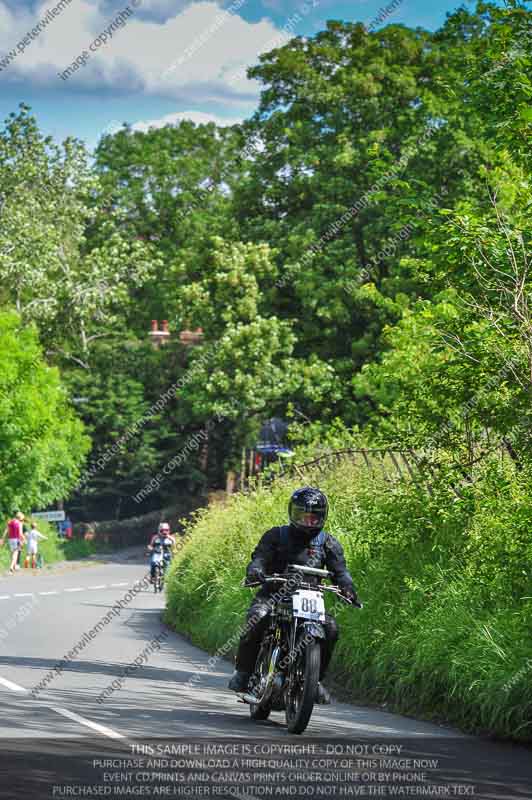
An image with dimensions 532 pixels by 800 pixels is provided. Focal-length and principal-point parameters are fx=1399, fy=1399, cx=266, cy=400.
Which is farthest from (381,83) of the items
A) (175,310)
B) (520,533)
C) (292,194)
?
(520,533)

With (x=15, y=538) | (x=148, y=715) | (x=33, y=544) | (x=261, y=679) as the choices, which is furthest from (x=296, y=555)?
(x=33, y=544)

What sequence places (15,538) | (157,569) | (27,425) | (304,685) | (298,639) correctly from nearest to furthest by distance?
1. (304,685)
2. (298,639)
3. (157,569)
4. (15,538)
5. (27,425)

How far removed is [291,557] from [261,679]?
987 millimetres

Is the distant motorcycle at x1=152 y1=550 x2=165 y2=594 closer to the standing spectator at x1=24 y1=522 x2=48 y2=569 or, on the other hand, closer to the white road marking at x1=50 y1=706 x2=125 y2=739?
A: the standing spectator at x1=24 y1=522 x2=48 y2=569

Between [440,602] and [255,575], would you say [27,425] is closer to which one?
[440,602]

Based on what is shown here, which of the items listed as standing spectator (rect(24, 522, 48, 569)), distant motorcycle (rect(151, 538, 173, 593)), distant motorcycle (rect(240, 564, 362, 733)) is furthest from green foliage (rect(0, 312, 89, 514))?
distant motorcycle (rect(240, 564, 362, 733))

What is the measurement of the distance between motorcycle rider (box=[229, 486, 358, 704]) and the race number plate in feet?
1.48

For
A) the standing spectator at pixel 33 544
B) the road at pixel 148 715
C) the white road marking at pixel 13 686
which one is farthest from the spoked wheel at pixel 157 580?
the white road marking at pixel 13 686

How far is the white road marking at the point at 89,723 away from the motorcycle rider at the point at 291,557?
1236mm

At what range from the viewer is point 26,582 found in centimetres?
4103

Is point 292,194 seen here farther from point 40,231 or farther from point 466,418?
point 466,418

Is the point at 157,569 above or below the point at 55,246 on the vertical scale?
below

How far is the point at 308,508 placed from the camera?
10.7 metres

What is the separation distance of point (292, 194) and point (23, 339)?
13306 mm
